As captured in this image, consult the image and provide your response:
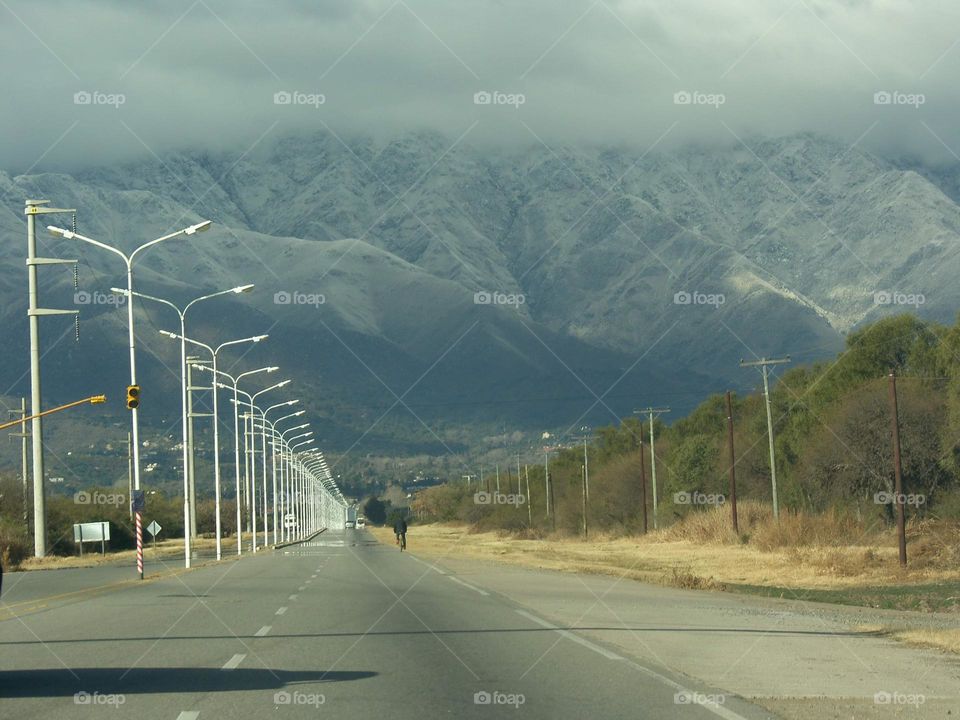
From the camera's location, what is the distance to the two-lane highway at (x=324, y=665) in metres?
12.9

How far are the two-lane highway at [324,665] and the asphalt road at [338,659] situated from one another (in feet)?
0.08

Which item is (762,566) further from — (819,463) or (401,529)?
(401,529)

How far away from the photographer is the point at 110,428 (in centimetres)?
19575

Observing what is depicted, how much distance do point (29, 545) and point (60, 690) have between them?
63.3m

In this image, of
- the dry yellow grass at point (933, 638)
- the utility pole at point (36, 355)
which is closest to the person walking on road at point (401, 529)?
the utility pole at point (36, 355)

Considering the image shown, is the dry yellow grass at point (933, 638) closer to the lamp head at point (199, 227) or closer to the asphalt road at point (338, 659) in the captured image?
the asphalt road at point (338, 659)

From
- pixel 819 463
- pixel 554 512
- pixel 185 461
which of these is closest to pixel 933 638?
pixel 819 463

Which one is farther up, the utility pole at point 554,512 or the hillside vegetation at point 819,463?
the hillside vegetation at point 819,463

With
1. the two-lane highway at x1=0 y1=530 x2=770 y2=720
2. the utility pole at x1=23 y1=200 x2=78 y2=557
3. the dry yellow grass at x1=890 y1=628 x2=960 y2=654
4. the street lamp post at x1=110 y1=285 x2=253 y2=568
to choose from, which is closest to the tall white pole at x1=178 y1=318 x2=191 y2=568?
the street lamp post at x1=110 y1=285 x2=253 y2=568

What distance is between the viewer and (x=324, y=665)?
643 inches

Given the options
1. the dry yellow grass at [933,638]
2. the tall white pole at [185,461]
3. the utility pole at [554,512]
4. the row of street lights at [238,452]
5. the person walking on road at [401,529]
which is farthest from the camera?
the utility pole at [554,512]

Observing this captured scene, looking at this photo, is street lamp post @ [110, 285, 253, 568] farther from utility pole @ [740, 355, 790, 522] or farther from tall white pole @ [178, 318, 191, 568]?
utility pole @ [740, 355, 790, 522]

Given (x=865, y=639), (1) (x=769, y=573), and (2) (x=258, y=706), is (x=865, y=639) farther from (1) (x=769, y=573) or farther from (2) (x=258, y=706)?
(1) (x=769, y=573)

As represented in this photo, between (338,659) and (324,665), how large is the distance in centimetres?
73
